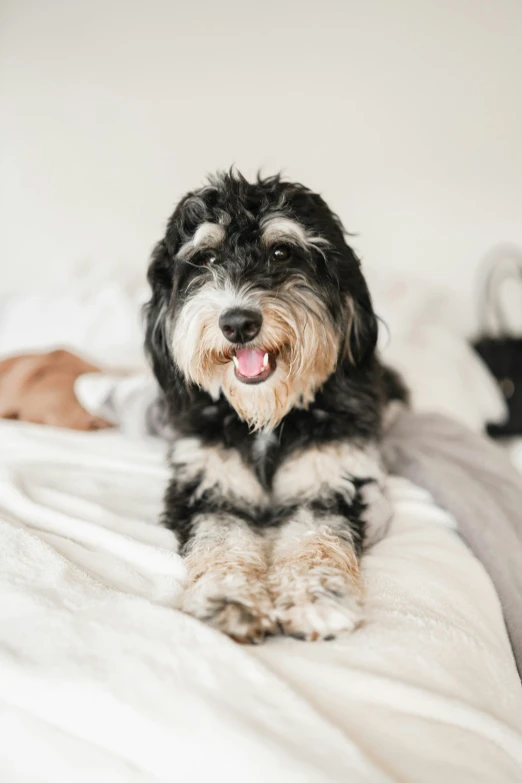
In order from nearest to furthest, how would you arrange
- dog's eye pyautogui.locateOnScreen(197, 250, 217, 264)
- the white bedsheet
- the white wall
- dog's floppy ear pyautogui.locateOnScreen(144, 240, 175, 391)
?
1. the white bedsheet
2. dog's eye pyautogui.locateOnScreen(197, 250, 217, 264)
3. dog's floppy ear pyautogui.locateOnScreen(144, 240, 175, 391)
4. the white wall

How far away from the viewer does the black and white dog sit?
1.83 m

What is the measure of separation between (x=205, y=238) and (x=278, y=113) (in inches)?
106

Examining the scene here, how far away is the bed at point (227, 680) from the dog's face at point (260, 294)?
632mm

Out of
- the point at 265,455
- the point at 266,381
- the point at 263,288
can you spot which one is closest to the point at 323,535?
the point at 265,455

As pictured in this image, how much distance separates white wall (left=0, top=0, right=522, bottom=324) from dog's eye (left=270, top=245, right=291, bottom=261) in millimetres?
2471

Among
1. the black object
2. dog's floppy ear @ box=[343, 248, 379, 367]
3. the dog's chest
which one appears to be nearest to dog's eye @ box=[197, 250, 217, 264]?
dog's floppy ear @ box=[343, 248, 379, 367]

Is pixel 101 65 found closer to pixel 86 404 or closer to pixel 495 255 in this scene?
pixel 86 404

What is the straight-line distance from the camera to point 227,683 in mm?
1139

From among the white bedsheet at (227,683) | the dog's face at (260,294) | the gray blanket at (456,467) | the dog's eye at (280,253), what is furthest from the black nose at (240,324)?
the gray blanket at (456,467)

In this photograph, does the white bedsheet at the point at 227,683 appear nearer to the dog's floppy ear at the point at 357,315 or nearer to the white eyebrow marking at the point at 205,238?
the dog's floppy ear at the point at 357,315

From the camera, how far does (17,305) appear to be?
410cm

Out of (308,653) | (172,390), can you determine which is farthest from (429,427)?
(308,653)

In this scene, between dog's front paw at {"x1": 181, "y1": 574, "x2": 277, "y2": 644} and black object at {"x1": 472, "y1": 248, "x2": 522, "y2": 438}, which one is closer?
dog's front paw at {"x1": 181, "y1": 574, "x2": 277, "y2": 644}

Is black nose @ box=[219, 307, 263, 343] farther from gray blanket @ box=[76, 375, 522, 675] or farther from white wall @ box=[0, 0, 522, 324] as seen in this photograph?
white wall @ box=[0, 0, 522, 324]
